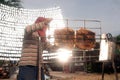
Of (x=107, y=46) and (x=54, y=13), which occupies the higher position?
(x=54, y=13)

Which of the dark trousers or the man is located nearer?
the man

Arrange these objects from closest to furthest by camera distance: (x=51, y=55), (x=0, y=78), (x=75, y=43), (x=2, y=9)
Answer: (x=75, y=43) → (x=51, y=55) → (x=2, y=9) → (x=0, y=78)

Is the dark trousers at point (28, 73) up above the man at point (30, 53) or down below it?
below

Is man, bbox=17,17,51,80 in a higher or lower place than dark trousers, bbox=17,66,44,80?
higher

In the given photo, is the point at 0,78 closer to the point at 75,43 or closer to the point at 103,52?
the point at 75,43

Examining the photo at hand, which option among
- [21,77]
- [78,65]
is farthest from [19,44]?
[78,65]

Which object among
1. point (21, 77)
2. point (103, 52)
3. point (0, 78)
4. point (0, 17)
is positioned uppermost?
point (0, 17)

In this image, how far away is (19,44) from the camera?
1464 centimetres

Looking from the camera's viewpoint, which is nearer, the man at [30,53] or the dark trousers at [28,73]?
the man at [30,53]

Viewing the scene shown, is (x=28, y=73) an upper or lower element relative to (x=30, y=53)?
lower

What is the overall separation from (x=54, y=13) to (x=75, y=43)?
710 cm

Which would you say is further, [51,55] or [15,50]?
[15,50]

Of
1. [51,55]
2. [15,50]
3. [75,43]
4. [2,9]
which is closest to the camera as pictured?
[75,43]

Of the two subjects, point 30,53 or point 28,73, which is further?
point 28,73
